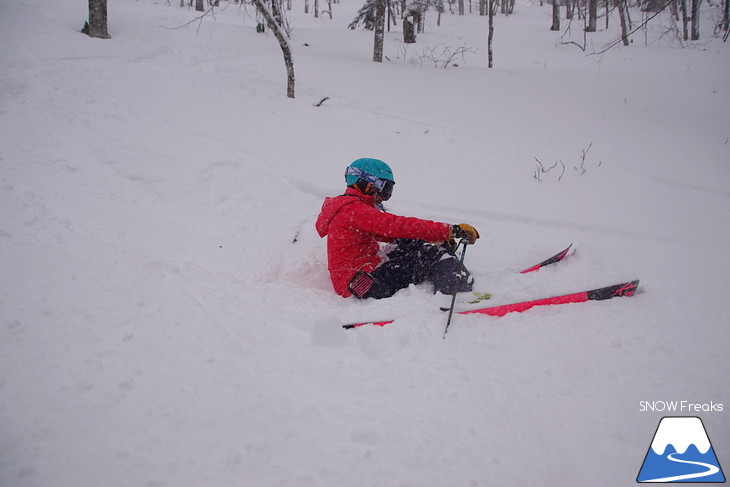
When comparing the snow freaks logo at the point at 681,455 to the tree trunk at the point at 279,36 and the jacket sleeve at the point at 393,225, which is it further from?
the tree trunk at the point at 279,36

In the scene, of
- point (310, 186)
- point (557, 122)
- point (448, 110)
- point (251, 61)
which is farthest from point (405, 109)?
point (251, 61)

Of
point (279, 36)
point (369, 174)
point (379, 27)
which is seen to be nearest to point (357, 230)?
point (369, 174)

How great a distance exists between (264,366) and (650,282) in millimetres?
3533

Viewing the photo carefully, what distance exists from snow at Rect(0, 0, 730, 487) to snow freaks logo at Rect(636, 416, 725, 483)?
0.18ft

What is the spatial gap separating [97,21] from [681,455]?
14.4 m

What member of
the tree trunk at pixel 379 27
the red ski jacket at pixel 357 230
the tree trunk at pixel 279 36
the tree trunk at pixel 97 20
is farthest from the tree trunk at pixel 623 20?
the tree trunk at pixel 97 20

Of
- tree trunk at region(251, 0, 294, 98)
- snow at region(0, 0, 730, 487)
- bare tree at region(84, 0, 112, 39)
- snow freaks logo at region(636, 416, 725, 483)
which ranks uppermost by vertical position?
bare tree at region(84, 0, 112, 39)

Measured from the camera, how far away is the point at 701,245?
181 inches

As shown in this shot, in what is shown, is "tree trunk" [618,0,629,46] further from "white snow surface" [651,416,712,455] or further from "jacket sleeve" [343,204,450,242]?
"white snow surface" [651,416,712,455]

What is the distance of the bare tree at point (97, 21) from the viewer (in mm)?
10453

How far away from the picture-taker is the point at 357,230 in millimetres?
3639

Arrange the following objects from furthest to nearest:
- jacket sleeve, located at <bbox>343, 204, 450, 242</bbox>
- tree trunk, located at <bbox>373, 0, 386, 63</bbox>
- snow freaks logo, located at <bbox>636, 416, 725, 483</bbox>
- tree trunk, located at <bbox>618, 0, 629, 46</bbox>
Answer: tree trunk, located at <bbox>373, 0, 386, 63</bbox>
tree trunk, located at <bbox>618, 0, 629, 46</bbox>
jacket sleeve, located at <bbox>343, 204, 450, 242</bbox>
snow freaks logo, located at <bbox>636, 416, 725, 483</bbox>

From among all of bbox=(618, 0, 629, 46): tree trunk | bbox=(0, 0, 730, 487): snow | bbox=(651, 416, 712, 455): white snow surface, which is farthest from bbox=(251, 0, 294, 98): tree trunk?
bbox=(651, 416, 712, 455): white snow surface

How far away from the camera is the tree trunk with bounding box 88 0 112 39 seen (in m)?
10.5
